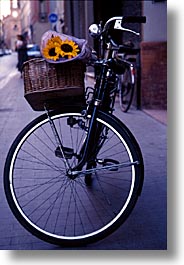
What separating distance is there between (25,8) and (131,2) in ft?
198

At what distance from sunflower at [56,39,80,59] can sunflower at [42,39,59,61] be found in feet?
0.10

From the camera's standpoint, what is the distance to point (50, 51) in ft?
10.1

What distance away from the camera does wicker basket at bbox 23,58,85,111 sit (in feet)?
10.1

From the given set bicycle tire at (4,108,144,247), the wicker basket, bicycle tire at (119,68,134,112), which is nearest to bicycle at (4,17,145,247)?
bicycle tire at (4,108,144,247)

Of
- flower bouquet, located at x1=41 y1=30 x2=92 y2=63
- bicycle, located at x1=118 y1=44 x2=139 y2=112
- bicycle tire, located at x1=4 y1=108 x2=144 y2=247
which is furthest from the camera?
bicycle, located at x1=118 y1=44 x2=139 y2=112

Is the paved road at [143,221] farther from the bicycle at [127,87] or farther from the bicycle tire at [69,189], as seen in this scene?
the bicycle at [127,87]

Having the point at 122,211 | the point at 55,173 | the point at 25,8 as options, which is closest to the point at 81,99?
the point at 122,211

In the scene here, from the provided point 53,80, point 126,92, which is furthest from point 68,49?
point 126,92

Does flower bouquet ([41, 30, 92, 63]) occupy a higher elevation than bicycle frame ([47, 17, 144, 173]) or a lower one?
higher

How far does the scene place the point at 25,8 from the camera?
225 ft

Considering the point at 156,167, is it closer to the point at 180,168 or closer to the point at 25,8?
the point at 180,168

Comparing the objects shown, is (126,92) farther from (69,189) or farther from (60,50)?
(60,50)

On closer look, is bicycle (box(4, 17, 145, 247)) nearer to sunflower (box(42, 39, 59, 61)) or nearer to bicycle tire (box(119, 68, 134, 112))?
sunflower (box(42, 39, 59, 61))

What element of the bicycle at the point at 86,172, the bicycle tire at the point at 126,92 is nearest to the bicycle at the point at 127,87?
the bicycle tire at the point at 126,92
